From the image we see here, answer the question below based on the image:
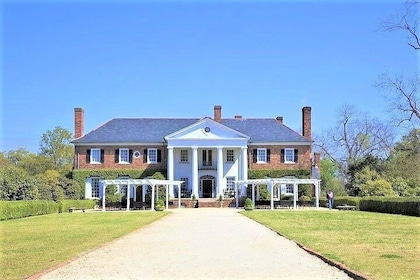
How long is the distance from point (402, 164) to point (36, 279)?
56967 millimetres

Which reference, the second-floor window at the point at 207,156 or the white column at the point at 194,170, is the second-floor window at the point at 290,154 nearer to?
the second-floor window at the point at 207,156

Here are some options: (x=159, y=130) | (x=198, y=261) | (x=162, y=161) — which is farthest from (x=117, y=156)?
(x=198, y=261)

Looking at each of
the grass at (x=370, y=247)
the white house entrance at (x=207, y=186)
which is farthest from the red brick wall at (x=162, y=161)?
the grass at (x=370, y=247)

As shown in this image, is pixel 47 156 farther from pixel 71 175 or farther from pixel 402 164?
pixel 402 164

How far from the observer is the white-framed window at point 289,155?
57844 mm

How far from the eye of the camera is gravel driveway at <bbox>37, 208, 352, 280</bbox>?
11.2 metres

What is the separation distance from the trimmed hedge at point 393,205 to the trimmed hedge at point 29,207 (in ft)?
71.7

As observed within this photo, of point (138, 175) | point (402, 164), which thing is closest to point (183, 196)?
point (138, 175)

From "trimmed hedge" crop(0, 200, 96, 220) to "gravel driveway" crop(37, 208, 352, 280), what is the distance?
46.1ft

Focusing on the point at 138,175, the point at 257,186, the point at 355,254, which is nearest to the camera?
the point at 355,254

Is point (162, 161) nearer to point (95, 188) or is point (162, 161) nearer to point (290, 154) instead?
point (95, 188)

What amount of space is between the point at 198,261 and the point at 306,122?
47.5 metres

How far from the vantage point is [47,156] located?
85938mm

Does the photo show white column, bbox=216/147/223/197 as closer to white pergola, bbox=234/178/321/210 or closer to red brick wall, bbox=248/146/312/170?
white pergola, bbox=234/178/321/210
